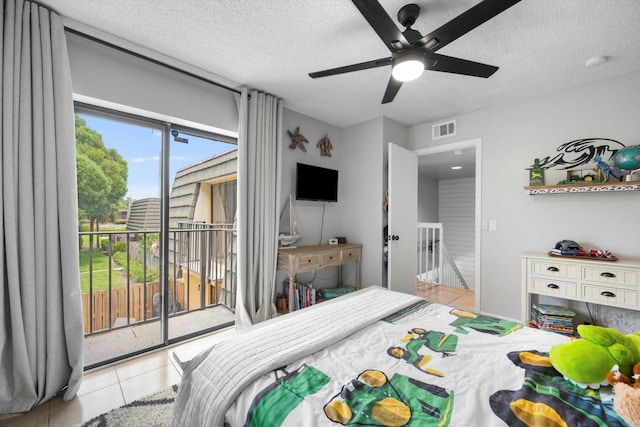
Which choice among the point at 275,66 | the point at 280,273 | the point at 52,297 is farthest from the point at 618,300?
the point at 52,297

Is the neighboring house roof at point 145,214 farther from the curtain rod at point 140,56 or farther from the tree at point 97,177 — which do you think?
the curtain rod at point 140,56

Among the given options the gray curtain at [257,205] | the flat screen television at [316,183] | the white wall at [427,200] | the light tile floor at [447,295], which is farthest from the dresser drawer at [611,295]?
the white wall at [427,200]

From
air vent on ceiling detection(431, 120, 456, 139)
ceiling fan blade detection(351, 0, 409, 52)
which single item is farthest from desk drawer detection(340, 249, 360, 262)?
ceiling fan blade detection(351, 0, 409, 52)

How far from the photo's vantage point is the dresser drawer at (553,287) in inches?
92.2

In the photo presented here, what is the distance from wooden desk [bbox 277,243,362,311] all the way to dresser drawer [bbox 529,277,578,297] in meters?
1.82

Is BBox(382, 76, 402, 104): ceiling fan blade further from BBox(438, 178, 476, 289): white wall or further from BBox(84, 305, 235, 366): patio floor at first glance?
BBox(438, 178, 476, 289): white wall

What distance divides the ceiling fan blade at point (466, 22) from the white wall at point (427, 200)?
17.5 feet

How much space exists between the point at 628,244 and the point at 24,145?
463cm

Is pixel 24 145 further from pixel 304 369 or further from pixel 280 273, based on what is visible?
pixel 280 273

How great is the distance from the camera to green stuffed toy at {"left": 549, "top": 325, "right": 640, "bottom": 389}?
0.93 m

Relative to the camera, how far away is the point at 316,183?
346 cm

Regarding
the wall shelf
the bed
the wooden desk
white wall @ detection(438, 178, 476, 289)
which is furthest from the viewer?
white wall @ detection(438, 178, 476, 289)

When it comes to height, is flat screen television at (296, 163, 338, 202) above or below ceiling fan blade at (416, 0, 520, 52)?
below

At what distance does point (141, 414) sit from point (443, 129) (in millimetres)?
4040
